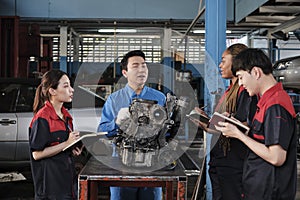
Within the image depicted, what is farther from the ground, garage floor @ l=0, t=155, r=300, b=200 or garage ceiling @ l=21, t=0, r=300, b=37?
garage ceiling @ l=21, t=0, r=300, b=37

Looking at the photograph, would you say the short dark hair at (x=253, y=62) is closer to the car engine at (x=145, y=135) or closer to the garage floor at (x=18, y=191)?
the car engine at (x=145, y=135)

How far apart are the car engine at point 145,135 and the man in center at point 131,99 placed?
437 mm

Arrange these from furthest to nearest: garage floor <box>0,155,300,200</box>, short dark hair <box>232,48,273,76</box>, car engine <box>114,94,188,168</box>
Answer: garage floor <box>0,155,300,200</box>
car engine <box>114,94,188,168</box>
short dark hair <box>232,48,273,76</box>

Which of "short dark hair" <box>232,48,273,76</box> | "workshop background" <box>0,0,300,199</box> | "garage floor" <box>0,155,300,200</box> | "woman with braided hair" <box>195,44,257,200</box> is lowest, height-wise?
"garage floor" <box>0,155,300,200</box>

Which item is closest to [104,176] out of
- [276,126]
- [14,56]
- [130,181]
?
[130,181]

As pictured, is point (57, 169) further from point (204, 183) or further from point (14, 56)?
point (14, 56)

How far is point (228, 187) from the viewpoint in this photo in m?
2.52

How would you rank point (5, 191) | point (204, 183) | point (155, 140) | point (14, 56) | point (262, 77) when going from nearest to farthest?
point (262, 77), point (155, 140), point (204, 183), point (5, 191), point (14, 56)

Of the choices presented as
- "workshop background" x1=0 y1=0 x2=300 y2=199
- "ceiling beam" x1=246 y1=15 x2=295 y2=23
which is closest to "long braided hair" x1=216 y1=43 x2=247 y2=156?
"workshop background" x1=0 y1=0 x2=300 y2=199

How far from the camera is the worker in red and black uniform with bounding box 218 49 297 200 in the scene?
73.4 inches

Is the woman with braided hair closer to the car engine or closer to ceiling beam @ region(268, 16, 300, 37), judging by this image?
the car engine

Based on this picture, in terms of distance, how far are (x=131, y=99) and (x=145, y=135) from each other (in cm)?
67

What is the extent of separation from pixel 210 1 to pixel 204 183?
1.62 meters

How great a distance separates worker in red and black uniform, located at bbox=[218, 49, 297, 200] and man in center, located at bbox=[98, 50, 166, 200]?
2.76 ft
